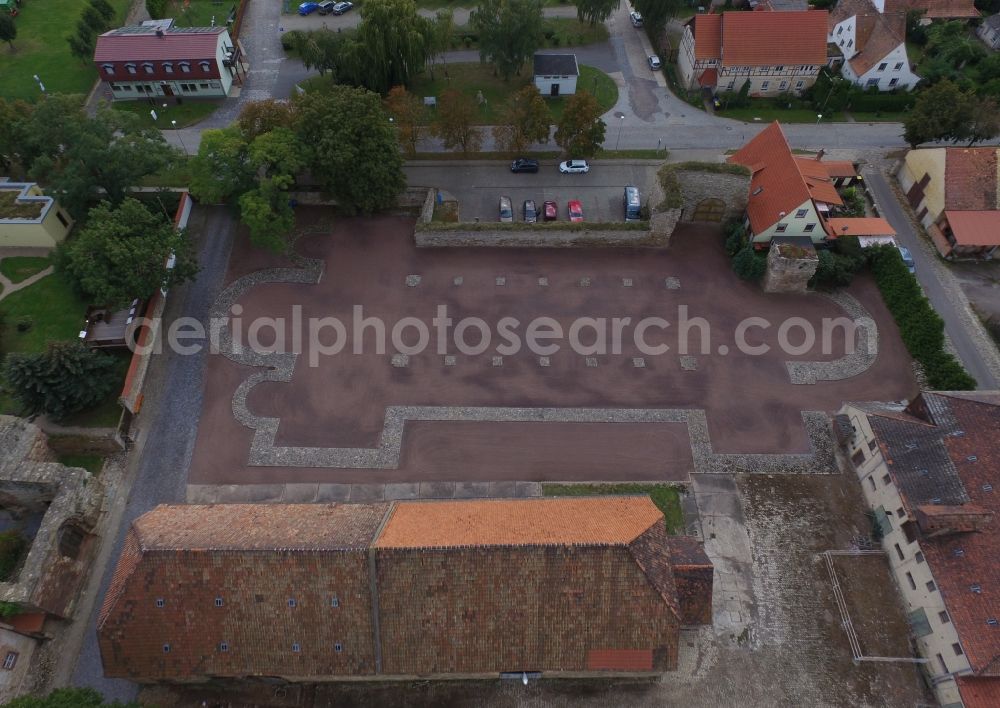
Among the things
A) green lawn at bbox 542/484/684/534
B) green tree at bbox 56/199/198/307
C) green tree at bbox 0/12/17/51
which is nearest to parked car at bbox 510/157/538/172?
green tree at bbox 56/199/198/307

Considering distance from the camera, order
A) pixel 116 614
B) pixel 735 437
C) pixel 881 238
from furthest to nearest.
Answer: pixel 881 238, pixel 735 437, pixel 116 614

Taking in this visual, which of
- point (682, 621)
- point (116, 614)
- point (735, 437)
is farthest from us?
Answer: point (735, 437)

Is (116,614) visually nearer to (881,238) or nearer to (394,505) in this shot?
(394,505)

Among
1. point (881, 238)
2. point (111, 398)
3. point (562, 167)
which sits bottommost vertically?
point (111, 398)

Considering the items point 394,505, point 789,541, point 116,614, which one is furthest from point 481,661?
point 789,541

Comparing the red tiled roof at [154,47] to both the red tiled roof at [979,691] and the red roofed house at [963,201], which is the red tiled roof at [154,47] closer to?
the red roofed house at [963,201]

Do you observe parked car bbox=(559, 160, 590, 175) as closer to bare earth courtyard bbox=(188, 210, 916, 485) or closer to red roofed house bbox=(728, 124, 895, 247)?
bare earth courtyard bbox=(188, 210, 916, 485)

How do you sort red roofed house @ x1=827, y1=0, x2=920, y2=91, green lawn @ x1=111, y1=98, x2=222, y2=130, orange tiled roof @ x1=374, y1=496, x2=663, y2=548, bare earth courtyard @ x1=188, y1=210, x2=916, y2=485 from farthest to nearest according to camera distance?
red roofed house @ x1=827, y1=0, x2=920, y2=91
green lawn @ x1=111, y1=98, x2=222, y2=130
bare earth courtyard @ x1=188, y1=210, x2=916, y2=485
orange tiled roof @ x1=374, y1=496, x2=663, y2=548

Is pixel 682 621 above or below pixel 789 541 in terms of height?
below
